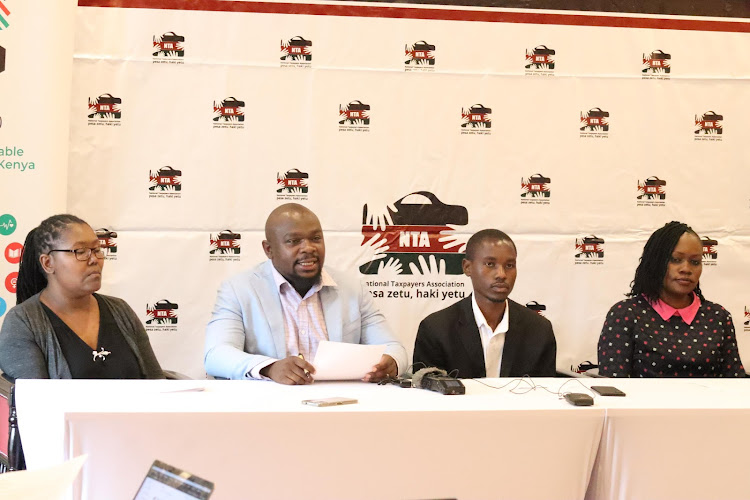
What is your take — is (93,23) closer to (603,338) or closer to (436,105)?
(436,105)

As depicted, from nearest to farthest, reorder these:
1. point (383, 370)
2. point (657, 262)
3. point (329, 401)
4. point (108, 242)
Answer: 1. point (329, 401)
2. point (383, 370)
3. point (657, 262)
4. point (108, 242)

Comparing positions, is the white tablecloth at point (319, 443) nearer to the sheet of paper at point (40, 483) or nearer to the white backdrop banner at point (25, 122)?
the sheet of paper at point (40, 483)

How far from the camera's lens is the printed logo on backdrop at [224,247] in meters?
4.39

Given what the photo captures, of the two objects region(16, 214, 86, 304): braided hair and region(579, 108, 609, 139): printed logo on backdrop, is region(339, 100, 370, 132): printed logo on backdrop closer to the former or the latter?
region(579, 108, 609, 139): printed logo on backdrop

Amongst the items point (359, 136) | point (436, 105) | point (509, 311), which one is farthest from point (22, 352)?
point (436, 105)

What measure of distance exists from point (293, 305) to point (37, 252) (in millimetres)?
983

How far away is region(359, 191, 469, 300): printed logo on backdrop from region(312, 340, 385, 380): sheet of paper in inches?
70.3

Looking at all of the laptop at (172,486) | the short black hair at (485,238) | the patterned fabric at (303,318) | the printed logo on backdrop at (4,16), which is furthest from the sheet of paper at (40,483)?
the printed logo on backdrop at (4,16)

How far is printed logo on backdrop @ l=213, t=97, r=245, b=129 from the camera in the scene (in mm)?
4391

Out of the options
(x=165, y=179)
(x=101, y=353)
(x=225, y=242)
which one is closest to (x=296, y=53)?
(x=165, y=179)

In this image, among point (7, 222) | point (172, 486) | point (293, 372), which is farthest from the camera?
point (7, 222)

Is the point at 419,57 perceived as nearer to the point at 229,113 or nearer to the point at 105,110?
the point at 229,113

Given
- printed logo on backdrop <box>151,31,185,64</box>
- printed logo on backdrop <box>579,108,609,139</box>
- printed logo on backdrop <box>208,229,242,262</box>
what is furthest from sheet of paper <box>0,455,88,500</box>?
printed logo on backdrop <box>579,108,609,139</box>

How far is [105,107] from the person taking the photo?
4.30m
